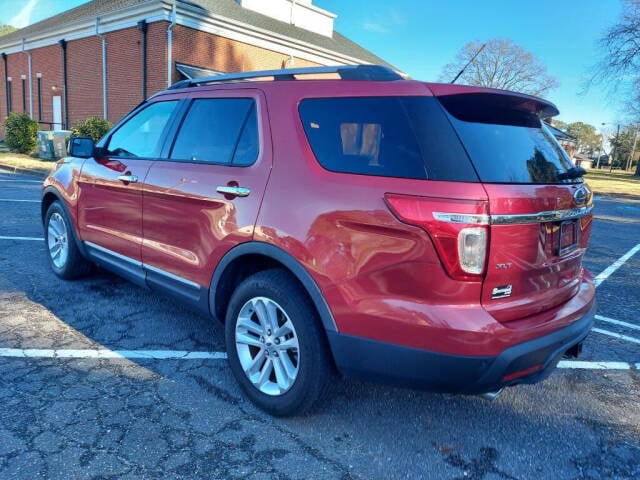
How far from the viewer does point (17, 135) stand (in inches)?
739

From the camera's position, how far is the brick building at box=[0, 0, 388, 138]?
17.6 meters

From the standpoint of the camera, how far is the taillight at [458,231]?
2031 millimetres

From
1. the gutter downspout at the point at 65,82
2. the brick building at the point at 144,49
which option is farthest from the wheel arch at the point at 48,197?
the gutter downspout at the point at 65,82

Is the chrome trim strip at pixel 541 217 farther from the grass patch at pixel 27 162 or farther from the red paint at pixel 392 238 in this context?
the grass patch at pixel 27 162

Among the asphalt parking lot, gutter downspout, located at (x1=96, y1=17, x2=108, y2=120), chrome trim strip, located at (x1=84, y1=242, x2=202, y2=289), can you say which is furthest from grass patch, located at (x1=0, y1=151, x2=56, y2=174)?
the asphalt parking lot

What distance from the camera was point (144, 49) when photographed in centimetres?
1800

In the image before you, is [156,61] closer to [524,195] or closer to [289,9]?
[289,9]

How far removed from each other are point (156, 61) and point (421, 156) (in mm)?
17893

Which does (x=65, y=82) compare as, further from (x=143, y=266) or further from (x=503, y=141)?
(x=503, y=141)

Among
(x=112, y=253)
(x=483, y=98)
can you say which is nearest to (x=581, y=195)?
(x=483, y=98)

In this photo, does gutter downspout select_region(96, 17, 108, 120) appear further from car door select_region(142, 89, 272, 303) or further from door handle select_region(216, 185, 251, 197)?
door handle select_region(216, 185, 251, 197)

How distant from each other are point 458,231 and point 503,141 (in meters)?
0.67

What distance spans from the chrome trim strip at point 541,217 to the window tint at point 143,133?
254 centimetres

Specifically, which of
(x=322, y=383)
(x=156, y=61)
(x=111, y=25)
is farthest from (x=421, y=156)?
(x=111, y=25)
